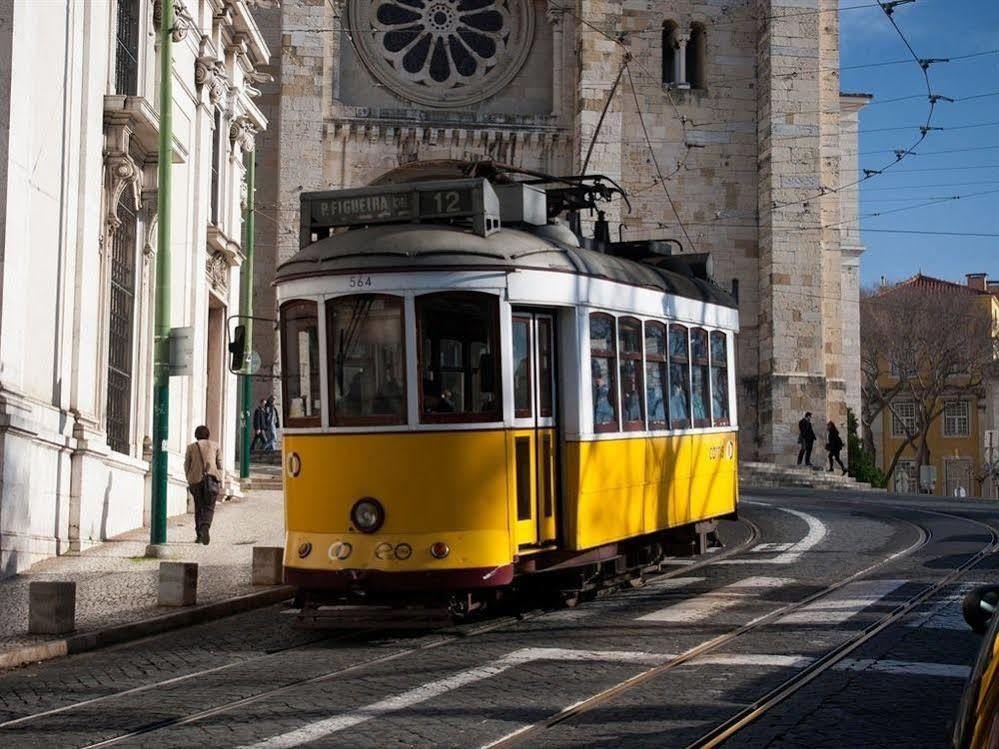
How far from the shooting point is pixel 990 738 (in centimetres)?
350

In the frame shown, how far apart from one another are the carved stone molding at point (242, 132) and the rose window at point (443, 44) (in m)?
11.8

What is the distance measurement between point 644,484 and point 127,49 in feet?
37.0

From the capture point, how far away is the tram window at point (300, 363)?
1121cm

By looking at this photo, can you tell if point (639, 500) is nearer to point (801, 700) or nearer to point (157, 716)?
point (801, 700)

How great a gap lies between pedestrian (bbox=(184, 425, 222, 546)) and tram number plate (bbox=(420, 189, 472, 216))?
7335 millimetres

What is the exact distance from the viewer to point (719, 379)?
49.5ft

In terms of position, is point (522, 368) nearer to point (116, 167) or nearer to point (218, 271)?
point (116, 167)

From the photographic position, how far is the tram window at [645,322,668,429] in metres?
13.0

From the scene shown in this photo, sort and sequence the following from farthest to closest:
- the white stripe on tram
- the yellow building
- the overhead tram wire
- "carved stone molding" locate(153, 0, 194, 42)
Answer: the yellow building → the overhead tram wire → "carved stone molding" locate(153, 0, 194, 42) → the white stripe on tram

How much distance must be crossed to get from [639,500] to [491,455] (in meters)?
2.41

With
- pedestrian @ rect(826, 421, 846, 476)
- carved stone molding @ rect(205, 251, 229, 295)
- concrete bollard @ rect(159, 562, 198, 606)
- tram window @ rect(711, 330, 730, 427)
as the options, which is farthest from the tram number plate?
pedestrian @ rect(826, 421, 846, 476)

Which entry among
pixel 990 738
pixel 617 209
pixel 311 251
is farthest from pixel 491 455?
pixel 617 209

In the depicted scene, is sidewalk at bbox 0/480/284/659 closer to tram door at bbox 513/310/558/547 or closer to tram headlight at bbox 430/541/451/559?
tram headlight at bbox 430/541/451/559

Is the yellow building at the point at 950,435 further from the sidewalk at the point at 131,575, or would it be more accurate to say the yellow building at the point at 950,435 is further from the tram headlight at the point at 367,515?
the tram headlight at the point at 367,515
